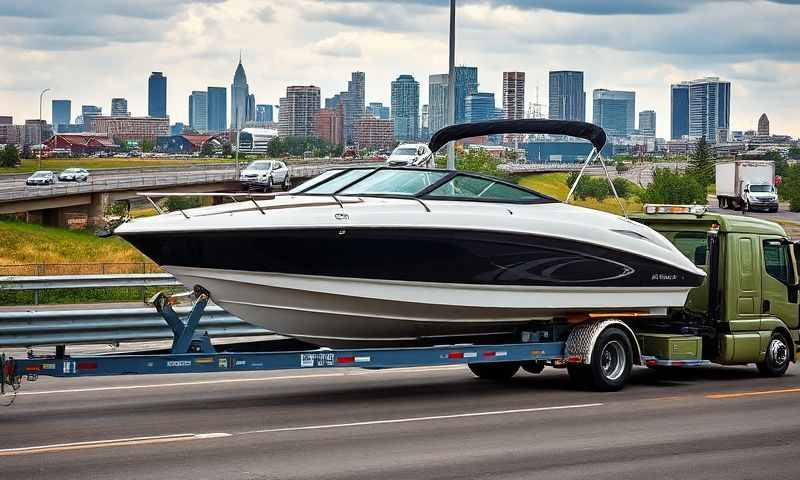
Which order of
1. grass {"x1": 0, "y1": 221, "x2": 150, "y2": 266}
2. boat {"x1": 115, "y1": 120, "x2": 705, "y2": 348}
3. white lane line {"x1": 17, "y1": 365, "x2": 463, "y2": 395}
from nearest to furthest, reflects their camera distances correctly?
boat {"x1": 115, "y1": 120, "x2": 705, "y2": 348} → white lane line {"x1": 17, "y1": 365, "x2": 463, "y2": 395} → grass {"x1": 0, "y1": 221, "x2": 150, "y2": 266}

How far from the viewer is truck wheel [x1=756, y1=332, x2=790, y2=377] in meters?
16.7

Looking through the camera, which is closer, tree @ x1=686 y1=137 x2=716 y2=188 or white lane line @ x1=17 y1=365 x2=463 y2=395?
white lane line @ x1=17 y1=365 x2=463 y2=395

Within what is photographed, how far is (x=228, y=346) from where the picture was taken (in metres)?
13.4

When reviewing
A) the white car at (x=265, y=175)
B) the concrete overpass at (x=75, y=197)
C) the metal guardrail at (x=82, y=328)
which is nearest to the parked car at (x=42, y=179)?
the concrete overpass at (x=75, y=197)

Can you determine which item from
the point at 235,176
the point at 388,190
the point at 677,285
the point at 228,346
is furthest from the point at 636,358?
the point at 235,176

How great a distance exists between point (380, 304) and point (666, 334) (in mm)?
4454

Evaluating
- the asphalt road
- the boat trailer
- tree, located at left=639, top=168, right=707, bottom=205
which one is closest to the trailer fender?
the boat trailer

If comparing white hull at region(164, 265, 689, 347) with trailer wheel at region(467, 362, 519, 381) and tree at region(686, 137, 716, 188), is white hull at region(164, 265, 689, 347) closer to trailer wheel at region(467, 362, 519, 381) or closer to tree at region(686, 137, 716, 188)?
trailer wheel at region(467, 362, 519, 381)

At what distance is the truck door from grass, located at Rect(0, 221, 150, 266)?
30357mm

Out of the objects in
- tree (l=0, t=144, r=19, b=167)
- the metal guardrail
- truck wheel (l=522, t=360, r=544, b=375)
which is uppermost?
tree (l=0, t=144, r=19, b=167)

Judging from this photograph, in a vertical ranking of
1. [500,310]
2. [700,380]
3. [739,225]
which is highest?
[739,225]

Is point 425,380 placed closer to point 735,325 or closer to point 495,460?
point 735,325

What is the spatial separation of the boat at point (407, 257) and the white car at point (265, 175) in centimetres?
5390

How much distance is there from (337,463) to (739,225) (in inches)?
327
